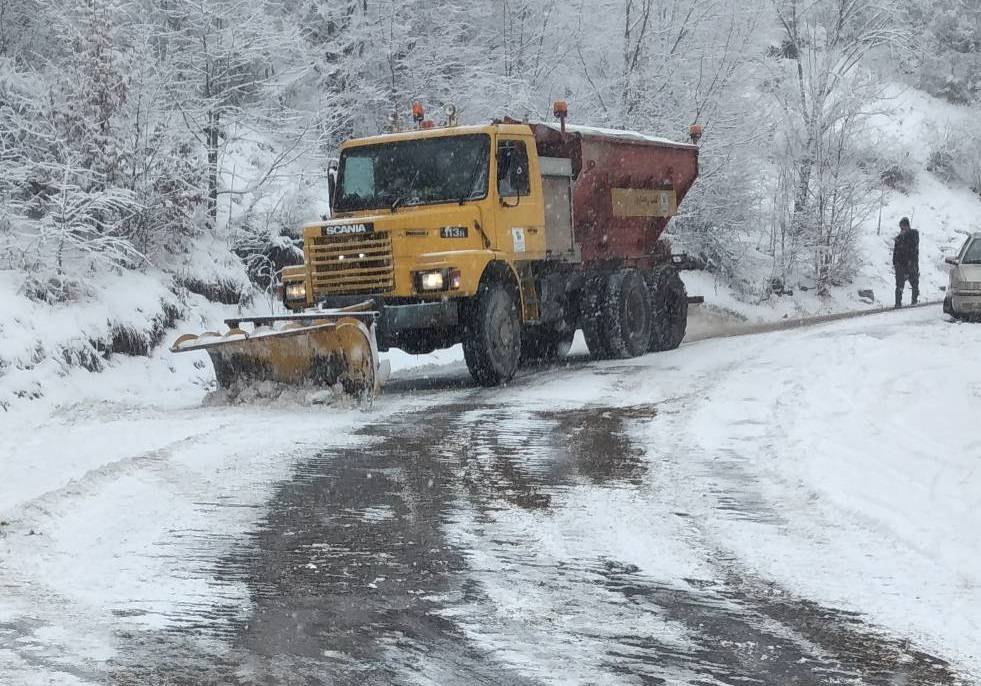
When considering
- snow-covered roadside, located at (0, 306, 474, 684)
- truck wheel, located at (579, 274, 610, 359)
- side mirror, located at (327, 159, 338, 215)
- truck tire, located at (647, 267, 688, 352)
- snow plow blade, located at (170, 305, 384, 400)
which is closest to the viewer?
snow-covered roadside, located at (0, 306, 474, 684)

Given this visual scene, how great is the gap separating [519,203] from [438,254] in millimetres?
1543

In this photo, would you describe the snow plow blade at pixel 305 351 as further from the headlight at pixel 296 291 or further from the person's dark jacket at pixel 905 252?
the person's dark jacket at pixel 905 252

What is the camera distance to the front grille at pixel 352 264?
12.7 meters

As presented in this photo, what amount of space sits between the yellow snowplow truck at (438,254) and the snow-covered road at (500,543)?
796 millimetres

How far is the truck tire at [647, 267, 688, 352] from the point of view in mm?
18500

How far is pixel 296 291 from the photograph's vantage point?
13156 millimetres

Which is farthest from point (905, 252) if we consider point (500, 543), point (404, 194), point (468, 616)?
point (468, 616)

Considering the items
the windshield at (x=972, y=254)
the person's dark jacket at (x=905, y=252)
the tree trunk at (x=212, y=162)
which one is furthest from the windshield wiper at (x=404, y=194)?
the person's dark jacket at (x=905, y=252)

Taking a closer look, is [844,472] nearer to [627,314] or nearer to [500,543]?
[500,543]

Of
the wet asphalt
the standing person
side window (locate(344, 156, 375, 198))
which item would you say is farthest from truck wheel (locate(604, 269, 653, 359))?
the standing person

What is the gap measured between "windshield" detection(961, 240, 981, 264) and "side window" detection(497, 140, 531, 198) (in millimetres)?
9924

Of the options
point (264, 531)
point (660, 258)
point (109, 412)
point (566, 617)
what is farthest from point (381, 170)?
point (566, 617)

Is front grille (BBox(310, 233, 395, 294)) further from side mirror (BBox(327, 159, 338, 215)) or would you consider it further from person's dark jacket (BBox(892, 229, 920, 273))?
person's dark jacket (BBox(892, 229, 920, 273))

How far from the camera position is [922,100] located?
5316 cm
